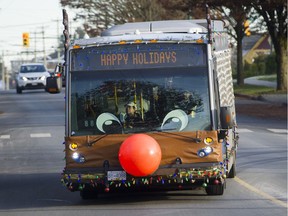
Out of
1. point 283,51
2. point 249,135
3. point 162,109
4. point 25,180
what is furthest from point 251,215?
point 283,51

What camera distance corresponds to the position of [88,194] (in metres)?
13.3

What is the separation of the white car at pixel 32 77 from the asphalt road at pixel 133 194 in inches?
802

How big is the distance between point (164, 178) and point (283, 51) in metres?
32.1

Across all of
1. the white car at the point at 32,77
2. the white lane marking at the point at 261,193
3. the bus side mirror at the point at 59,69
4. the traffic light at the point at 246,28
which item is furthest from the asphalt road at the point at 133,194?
the traffic light at the point at 246,28

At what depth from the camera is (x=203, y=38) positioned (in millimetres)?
12625

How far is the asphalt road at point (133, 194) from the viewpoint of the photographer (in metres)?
12.2

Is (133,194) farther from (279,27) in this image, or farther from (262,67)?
(262,67)

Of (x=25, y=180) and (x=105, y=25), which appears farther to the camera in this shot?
(x=105, y=25)

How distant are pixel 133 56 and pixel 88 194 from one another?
2.32 meters

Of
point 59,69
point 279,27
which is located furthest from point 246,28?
point 59,69

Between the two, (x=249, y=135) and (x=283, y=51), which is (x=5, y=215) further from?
(x=283, y=51)

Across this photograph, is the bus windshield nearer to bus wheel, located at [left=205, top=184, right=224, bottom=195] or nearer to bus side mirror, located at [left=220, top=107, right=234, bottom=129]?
bus side mirror, located at [left=220, top=107, right=234, bottom=129]

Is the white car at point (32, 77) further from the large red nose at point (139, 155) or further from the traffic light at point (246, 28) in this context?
the large red nose at point (139, 155)

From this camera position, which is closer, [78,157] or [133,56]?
[78,157]
